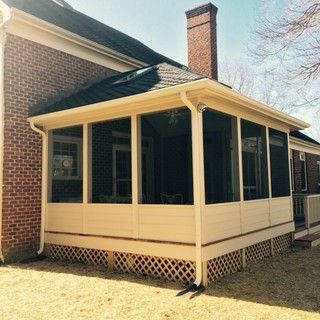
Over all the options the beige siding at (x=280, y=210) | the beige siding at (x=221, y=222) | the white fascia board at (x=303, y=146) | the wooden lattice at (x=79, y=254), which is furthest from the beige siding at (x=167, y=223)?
the white fascia board at (x=303, y=146)

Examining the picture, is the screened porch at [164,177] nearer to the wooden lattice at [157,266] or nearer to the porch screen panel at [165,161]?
the porch screen panel at [165,161]

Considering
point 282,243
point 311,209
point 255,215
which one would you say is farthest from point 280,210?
point 311,209

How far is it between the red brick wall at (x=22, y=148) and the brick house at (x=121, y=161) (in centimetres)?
2

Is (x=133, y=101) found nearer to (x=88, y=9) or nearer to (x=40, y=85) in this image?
(x=40, y=85)

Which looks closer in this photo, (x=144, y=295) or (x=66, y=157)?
(x=144, y=295)

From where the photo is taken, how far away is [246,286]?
21.6 ft

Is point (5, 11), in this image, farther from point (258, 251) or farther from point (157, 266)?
point (258, 251)

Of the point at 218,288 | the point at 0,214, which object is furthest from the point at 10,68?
the point at 218,288

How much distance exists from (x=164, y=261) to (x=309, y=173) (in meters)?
14.0

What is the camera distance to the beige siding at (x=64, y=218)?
8.53 metres

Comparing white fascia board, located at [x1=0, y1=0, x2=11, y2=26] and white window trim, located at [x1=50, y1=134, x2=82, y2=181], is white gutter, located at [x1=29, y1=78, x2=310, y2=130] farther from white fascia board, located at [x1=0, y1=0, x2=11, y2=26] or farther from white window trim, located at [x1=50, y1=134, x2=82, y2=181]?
white fascia board, located at [x1=0, y1=0, x2=11, y2=26]

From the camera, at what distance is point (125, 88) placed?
26.8ft

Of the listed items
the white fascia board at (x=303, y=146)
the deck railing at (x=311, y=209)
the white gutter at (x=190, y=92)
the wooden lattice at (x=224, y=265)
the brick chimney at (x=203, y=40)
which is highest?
the brick chimney at (x=203, y=40)

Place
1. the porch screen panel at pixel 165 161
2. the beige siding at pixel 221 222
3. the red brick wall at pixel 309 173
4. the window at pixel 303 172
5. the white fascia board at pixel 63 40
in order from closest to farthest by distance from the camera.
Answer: the beige siding at pixel 221 222, the white fascia board at pixel 63 40, the porch screen panel at pixel 165 161, the red brick wall at pixel 309 173, the window at pixel 303 172
